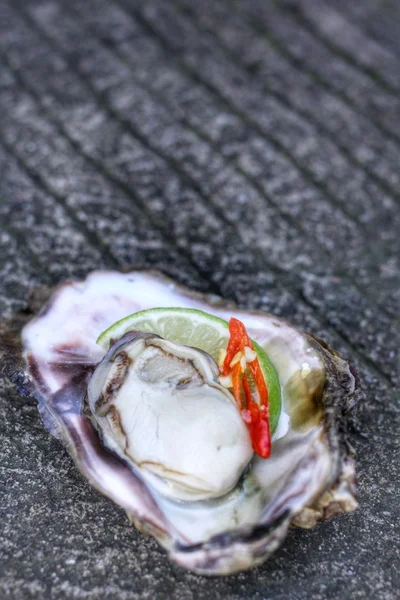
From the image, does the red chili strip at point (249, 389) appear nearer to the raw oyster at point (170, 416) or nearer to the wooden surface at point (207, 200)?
the raw oyster at point (170, 416)

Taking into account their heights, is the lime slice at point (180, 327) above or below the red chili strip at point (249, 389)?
below

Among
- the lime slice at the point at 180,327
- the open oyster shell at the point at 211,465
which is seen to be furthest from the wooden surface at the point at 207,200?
the lime slice at the point at 180,327

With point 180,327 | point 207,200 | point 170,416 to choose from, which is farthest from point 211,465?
point 207,200

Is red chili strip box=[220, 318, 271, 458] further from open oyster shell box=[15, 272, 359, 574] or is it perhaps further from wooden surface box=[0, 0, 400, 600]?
wooden surface box=[0, 0, 400, 600]

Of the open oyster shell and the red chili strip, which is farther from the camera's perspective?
the red chili strip

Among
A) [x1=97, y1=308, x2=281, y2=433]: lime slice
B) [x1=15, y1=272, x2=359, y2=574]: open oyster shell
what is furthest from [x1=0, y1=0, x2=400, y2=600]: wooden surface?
[x1=97, y1=308, x2=281, y2=433]: lime slice

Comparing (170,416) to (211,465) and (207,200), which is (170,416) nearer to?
(211,465)
